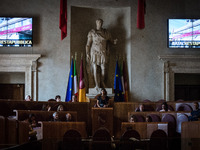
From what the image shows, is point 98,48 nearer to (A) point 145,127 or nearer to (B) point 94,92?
(B) point 94,92

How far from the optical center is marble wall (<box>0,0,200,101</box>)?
14.5 metres

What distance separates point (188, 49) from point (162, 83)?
70.6 inches

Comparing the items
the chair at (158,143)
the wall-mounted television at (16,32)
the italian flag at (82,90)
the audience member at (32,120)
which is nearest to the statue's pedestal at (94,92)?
the italian flag at (82,90)

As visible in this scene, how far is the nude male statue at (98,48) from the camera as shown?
1444cm

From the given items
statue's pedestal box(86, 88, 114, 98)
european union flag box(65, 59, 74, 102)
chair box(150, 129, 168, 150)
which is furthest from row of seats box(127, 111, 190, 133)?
european union flag box(65, 59, 74, 102)

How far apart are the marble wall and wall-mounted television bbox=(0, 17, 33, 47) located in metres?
0.23

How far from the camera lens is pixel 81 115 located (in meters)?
11.3

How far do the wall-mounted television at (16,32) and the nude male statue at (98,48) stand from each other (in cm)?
240

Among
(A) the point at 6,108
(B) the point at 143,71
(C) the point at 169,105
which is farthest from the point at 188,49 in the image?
(A) the point at 6,108

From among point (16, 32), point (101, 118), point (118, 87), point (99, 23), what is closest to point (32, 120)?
point (101, 118)

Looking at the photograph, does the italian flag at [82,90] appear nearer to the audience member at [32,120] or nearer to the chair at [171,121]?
the audience member at [32,120]

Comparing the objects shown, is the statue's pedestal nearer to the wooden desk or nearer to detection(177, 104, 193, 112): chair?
detection(177, 104, 193, 112): chair

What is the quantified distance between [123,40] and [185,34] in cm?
261

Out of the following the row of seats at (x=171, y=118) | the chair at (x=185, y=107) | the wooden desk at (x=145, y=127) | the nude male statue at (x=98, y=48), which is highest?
the nude male statue at (x=98, y=48)
